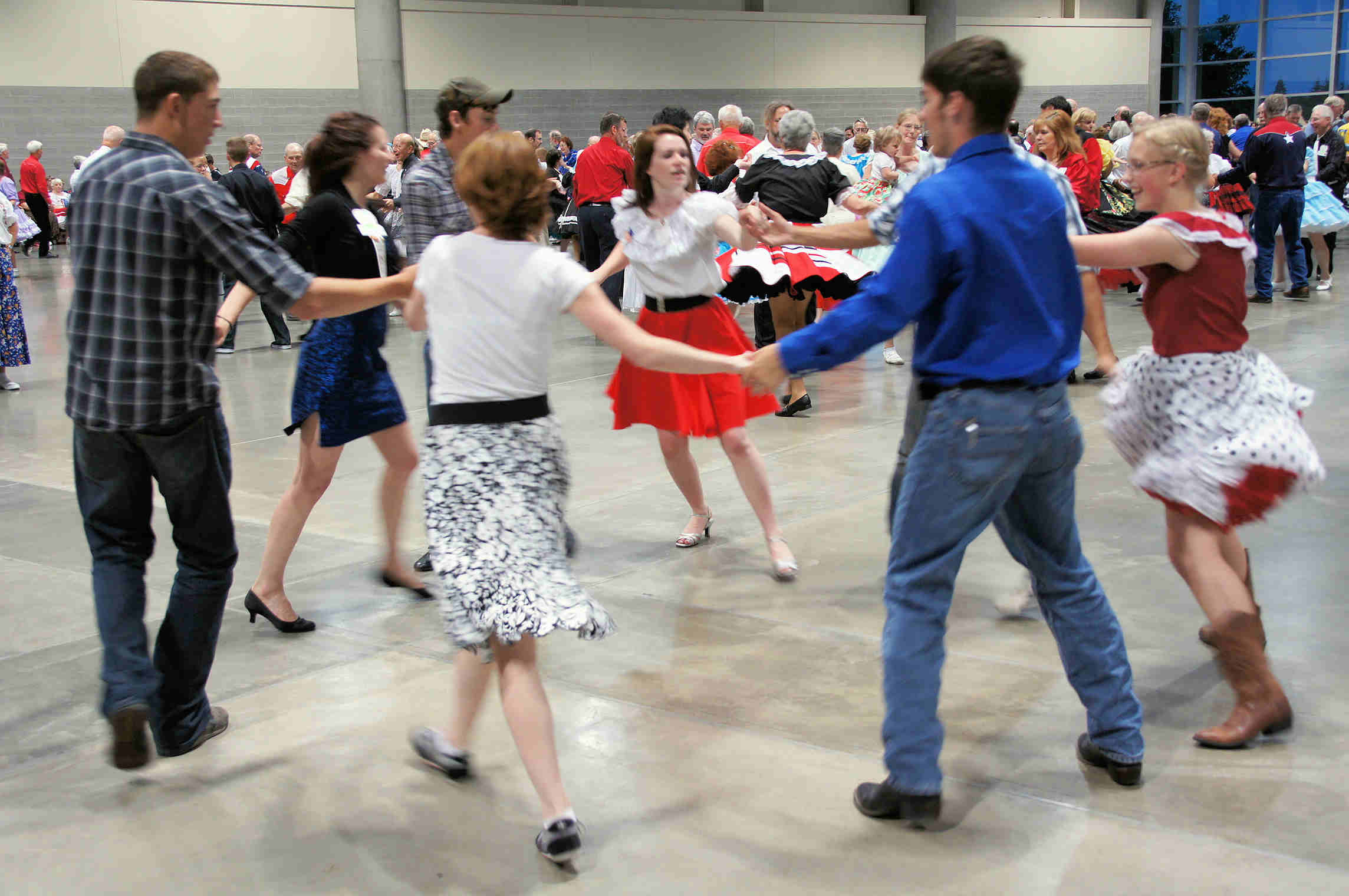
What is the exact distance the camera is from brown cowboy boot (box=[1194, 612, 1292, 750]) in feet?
10.6

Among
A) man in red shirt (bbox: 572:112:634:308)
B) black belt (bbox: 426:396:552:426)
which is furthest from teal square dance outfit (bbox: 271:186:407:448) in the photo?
man in red shirt (bbox: 572:112:634:308)

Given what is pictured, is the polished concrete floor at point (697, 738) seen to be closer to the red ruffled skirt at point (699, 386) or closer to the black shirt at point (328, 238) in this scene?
the red ruffled skirt at point (699, 386)

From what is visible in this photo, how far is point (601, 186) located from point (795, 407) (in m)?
4.23

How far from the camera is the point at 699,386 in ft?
16.0

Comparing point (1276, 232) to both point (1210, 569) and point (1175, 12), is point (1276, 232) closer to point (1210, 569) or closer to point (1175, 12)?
point (1210, 569)

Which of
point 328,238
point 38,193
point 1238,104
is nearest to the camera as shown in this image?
point 328,238

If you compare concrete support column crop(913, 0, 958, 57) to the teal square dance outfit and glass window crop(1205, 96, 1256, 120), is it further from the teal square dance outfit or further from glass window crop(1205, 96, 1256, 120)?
the teal square dance outfit

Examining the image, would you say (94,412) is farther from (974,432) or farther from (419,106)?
(419,106)

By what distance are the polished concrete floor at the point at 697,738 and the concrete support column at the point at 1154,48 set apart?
28859mm

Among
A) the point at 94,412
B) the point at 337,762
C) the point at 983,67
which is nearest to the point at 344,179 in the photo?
the point at 94,412

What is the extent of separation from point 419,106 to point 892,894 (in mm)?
21696

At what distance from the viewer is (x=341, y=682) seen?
12.7 ft

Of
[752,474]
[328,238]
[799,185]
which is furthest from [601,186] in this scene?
[328,238]

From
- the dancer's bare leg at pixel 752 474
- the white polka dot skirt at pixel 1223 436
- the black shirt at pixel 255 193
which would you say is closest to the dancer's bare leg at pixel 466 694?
the white polka dot skirt at pixel 1223 436
